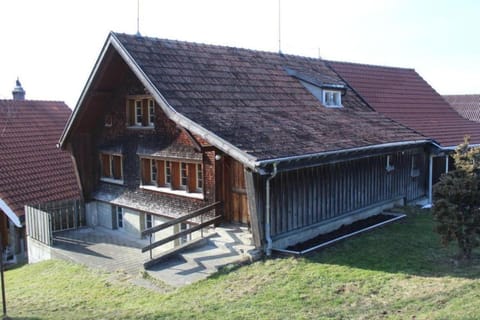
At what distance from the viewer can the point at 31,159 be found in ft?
60.3

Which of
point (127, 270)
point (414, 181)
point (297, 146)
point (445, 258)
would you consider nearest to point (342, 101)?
point (414, 181)

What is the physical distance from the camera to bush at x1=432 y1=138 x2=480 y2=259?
33.8ft

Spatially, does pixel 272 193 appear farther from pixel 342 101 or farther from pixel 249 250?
pixel 342 101

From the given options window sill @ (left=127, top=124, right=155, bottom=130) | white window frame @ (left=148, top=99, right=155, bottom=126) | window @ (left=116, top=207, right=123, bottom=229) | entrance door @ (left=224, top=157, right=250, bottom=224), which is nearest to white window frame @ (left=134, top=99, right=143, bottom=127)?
window sill @ (left=127, top=124, right=155, bottom=130)

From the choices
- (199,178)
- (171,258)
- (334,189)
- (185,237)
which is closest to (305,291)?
(171,258)

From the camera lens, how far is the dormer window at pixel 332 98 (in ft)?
56.4

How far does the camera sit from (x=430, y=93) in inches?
905

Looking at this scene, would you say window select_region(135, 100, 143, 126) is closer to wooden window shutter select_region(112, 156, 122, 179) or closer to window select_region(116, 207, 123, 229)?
wooden window shutter select_region(112, 156, 122, 179)

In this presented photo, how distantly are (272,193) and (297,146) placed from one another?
137 cm

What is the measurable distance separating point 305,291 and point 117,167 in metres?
10.1

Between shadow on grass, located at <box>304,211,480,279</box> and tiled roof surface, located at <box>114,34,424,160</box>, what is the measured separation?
2589mm

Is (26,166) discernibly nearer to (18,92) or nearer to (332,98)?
(332,98)

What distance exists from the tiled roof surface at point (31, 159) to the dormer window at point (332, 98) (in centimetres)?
1025

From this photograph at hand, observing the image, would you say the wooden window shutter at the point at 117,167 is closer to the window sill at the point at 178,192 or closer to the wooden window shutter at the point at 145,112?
the window sill at the point at 178,192
